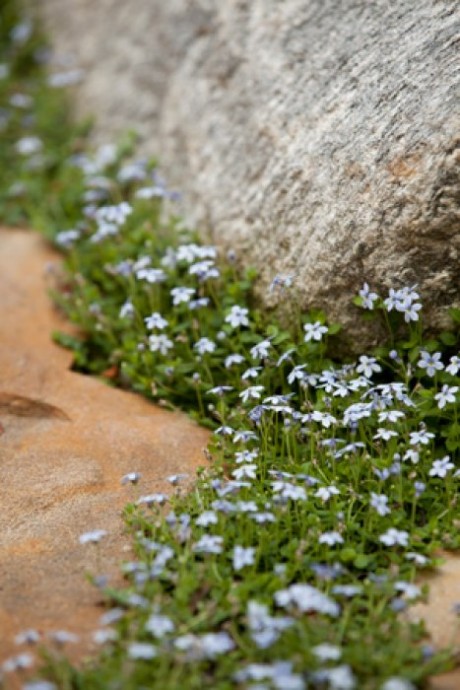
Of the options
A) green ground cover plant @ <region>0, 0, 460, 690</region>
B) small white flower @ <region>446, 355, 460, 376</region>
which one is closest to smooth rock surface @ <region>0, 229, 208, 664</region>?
green ground cover plant @ <region>0, 0, 460, 690</region>

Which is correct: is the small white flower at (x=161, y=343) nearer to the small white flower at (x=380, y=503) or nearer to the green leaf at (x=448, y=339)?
the green leaf at (x=448, y=339)

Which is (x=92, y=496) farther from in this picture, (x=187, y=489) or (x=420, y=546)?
(x=420, y=546)

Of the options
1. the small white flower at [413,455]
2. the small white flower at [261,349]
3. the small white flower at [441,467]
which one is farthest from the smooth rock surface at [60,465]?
the small white flower at [441,467]

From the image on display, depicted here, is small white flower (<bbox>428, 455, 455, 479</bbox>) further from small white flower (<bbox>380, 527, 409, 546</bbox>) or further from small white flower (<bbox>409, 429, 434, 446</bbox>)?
small white flower (<bbox>380, 527, 409, 546</bbox>)

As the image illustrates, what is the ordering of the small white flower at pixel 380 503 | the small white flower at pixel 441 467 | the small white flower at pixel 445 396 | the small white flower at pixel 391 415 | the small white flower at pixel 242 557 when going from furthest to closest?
the small white flower at pixel 445 396, the small white flower at pixel 391 415, the small white flower at pixel 441 467, the small white flower at pixel 380 503, the small white flower at pixel 242 557

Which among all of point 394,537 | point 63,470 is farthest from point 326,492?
point 63,470

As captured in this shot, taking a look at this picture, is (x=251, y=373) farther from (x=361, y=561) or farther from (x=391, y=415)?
(x=361, y=561)

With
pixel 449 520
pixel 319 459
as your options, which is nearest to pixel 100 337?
pixel 319 459
